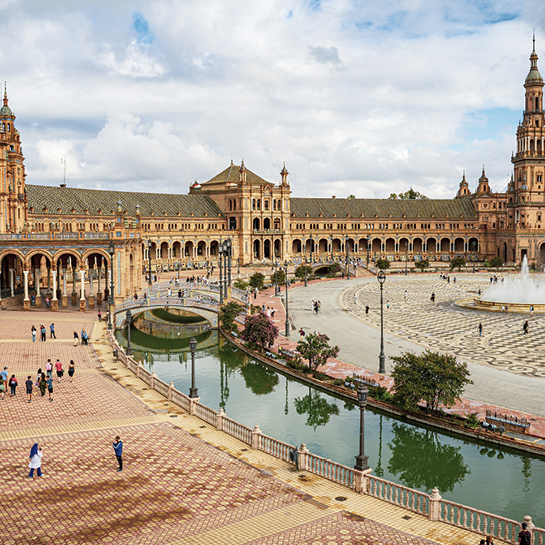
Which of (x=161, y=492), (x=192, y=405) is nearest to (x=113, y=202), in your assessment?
(x=192, y=405)

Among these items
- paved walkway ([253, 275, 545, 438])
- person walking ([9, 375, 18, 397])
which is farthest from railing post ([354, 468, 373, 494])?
person walking ([9, 375, 18, 397])

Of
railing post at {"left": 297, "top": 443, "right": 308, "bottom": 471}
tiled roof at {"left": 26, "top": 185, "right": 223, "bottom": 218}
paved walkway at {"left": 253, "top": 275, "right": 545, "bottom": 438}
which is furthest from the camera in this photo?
tiled roof at {"left": 26, "top": 185, "right": 223, "bottom": 218}

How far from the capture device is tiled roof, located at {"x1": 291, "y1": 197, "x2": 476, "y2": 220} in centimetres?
13425

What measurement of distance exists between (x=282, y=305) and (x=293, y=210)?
6680cm

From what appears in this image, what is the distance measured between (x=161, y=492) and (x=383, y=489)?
302 inches

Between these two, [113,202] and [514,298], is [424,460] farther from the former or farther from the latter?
[113,202]

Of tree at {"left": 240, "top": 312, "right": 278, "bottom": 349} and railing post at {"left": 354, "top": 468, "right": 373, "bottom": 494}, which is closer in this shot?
railing post at {"left": 354, "top": 468, "right": 373, "bottom": 494}

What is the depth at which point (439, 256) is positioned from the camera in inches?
5379

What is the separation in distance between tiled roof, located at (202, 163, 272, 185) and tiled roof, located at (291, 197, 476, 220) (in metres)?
11.1

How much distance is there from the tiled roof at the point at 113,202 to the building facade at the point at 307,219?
22cm

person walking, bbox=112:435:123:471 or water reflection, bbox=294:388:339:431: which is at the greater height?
person walking, bbox=112:435:123:471

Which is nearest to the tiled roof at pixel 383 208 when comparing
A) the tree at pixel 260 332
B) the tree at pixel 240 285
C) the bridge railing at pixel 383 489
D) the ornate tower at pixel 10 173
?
the tree at pixel 240 285

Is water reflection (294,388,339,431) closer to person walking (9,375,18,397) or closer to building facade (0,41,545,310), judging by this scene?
person walking (9,375,18,397)

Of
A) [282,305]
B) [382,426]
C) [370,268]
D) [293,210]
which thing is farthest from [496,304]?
[293,210]
